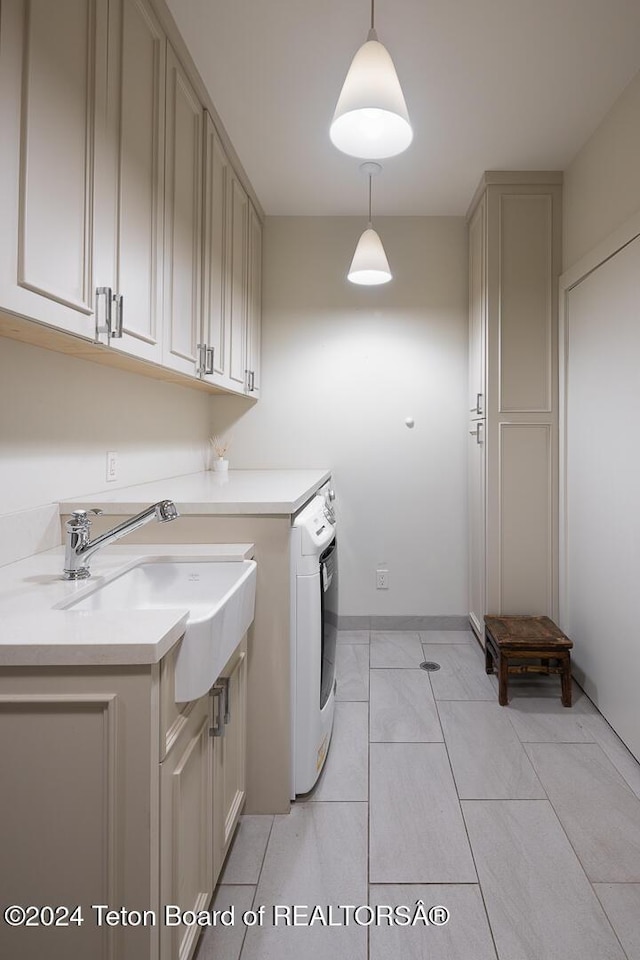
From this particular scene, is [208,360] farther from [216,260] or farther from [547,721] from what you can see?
[547,721]

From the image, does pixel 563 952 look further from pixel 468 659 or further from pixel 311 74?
pixel 311 74

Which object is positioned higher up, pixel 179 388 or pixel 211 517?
pixel 179 388

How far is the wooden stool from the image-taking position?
2.45 metres

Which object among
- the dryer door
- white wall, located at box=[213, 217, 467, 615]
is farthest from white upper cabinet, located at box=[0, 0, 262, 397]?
white wall, located at box=[213, 217, 467, 615]

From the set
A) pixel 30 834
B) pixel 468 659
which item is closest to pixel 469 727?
pixel 468 659

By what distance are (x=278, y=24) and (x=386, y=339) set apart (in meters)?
1.77

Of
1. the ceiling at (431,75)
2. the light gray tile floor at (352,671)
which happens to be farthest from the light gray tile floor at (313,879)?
the ceiling at (431,75)

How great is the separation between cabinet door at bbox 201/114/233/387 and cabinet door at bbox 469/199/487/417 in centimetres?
140

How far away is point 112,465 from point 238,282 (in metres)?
1.28

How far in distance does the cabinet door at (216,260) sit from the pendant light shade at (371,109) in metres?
0.92

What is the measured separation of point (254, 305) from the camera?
10.5ft

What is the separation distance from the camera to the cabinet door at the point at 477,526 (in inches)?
117

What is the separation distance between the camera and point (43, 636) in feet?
2.87

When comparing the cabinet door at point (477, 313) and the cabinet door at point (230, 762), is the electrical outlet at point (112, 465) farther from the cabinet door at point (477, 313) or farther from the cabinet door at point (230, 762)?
the cabinet door at point (477, 313)
